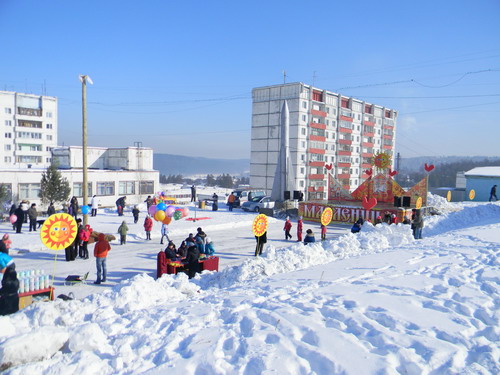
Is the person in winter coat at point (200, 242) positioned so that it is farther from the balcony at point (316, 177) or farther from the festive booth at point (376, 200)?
the balcony at point (316, 177)

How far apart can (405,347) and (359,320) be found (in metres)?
0.94

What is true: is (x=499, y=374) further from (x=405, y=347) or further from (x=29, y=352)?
(x=29, y=352)

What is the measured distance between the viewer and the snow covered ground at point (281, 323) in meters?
4.79

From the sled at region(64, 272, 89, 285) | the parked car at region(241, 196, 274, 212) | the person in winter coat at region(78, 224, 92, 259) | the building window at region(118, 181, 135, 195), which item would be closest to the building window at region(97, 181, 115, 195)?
the building window at region(118, 181, 135, 195)

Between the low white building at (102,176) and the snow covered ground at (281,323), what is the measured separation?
2347cm

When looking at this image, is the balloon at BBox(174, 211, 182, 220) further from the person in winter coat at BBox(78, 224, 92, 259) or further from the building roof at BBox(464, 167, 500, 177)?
the building roof at BBox(464, 167, 500, 177)

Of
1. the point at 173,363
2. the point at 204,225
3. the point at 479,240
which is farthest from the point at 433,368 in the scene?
the point at 204,225

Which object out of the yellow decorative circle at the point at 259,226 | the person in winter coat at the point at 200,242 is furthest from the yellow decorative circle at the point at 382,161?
the person in winter coat at the point at 200,242

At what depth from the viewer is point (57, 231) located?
10.2 meters

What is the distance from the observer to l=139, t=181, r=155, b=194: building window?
38.2 meters

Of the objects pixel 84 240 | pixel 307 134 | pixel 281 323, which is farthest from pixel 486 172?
Result: pixel 281 323

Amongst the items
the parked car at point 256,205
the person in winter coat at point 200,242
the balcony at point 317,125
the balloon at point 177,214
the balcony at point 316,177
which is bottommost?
the parked car at point 256,205

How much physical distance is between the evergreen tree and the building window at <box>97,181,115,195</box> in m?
5.32

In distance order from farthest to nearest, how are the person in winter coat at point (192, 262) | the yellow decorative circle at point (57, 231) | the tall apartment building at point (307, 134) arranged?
the tall apartment building at point (307, 134) → the person in winter coat at point (192, 262) → the yellow decorative circle at point (57, 231)
